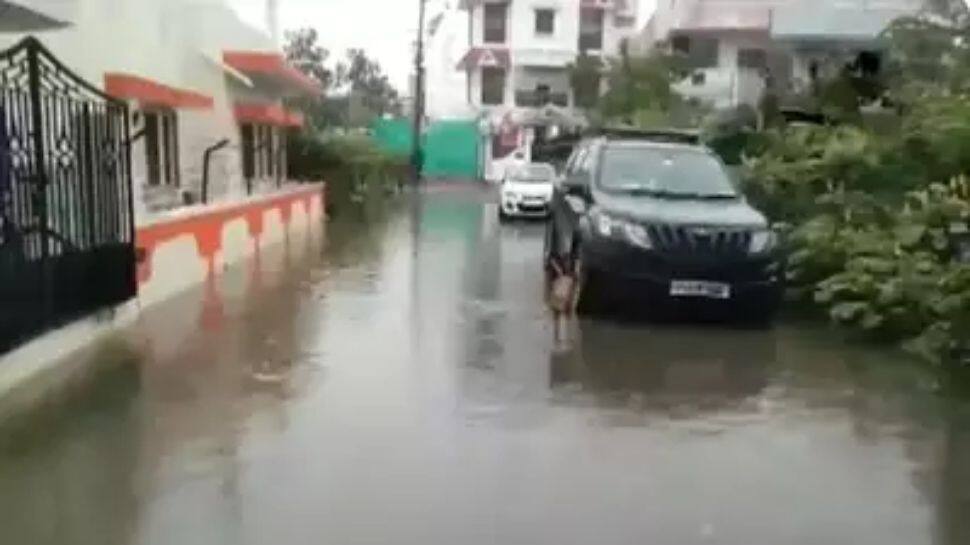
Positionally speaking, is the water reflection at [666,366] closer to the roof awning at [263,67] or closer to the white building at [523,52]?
the roof awning at [263,67]

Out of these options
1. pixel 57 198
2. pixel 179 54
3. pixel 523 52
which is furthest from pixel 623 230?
pixel 523 52

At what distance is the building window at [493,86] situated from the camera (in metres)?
48.5

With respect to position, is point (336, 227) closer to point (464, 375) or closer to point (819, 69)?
point (819, 69)

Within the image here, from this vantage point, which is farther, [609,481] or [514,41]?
[514,41]

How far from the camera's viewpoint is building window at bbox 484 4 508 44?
48969 mm

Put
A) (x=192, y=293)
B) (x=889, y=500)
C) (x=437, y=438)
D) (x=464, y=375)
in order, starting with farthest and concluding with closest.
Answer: (x=192, y=293)
(x=464, y=375)
(x=437, y=438)
(x=889, y=500)

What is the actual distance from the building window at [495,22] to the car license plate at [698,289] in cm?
4030

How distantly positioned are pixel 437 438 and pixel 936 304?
4.26 meters

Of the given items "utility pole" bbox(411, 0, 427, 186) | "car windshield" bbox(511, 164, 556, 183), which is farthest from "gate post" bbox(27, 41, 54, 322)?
"utility pole" bbox(411, 0, 427, 186)

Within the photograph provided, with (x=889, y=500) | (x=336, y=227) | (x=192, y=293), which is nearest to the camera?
(x=889, y=500)

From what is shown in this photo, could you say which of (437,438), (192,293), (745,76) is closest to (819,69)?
(745,76)

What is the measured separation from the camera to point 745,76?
3722 cm

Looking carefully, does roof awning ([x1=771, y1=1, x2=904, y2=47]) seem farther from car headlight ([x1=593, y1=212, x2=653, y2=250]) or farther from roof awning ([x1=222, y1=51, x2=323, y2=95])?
car headlight ([x1=593, y1=212, x2=653, y2=250])

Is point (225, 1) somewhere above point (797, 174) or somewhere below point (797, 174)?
above
